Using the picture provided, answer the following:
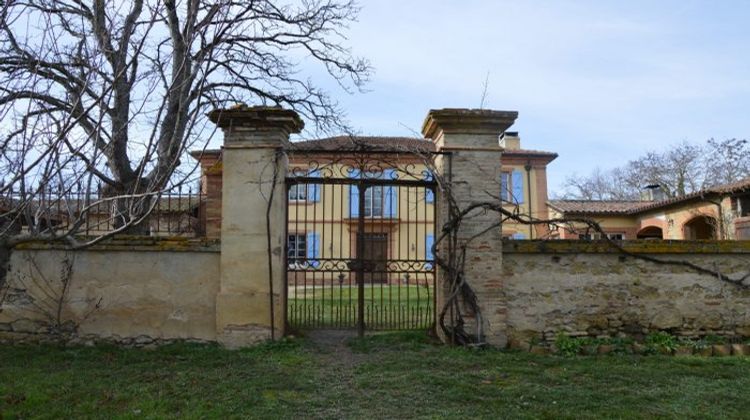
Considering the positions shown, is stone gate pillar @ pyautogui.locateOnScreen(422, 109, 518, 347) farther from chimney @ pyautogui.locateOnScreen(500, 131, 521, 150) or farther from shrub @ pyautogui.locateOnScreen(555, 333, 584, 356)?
chimney @ pyautogui.locateOnScreen(500, 131, 521, 150)

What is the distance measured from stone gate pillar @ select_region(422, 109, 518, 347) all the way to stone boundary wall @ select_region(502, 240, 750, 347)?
0.18 m

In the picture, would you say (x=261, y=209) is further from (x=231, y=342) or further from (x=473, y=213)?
(x=473, y=213)

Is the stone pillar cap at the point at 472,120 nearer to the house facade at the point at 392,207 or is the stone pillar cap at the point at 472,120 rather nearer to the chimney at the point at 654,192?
the house facade at the point at 392,207

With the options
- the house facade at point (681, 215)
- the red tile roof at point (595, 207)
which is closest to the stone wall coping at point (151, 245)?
the house facade at point (681, 215)

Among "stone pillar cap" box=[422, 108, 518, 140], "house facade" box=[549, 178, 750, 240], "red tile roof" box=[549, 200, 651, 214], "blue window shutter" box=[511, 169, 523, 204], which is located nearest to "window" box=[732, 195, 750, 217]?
"house facade" box=[549, 178, 750, 240]

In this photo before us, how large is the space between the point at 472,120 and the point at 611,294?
277cm

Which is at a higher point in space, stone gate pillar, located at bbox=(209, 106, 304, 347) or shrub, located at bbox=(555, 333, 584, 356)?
stone gate pillar, located at bbox=(209, 106, 304, 347)

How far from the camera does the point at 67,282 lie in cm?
620

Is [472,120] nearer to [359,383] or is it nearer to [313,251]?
[313,251]

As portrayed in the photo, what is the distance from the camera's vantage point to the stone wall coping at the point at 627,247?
6.34 metres

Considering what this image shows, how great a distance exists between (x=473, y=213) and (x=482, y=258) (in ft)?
1.84

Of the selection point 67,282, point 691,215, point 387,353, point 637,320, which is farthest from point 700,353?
point 691,215

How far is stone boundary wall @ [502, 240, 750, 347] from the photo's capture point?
6.32 metres

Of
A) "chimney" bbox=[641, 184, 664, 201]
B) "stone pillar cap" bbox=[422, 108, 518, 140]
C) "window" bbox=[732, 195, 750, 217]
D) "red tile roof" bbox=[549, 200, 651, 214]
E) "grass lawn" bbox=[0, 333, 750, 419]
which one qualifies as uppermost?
"chimney" bbox=[641, 184, 664, 201]
